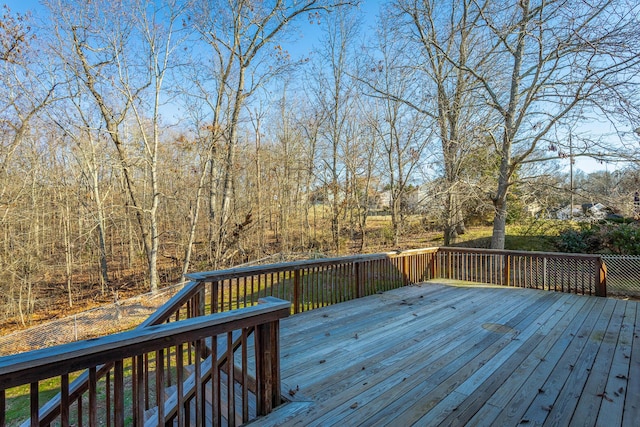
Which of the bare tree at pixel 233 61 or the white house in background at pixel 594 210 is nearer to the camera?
the white house in background at pixel 594 210

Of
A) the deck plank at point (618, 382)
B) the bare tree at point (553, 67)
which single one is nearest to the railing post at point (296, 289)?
the deck plank at point (618, 382)

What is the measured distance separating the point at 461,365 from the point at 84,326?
8.89 metres

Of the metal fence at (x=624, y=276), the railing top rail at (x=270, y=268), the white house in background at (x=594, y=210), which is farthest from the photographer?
the white house in background at (x=594, y=210)

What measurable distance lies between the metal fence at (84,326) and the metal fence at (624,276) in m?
10.4

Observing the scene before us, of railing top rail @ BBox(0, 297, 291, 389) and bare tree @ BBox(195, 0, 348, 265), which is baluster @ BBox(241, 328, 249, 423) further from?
bare tree @ BBox(195, 0, 348, 265)

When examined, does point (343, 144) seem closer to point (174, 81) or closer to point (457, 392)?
point (174, 81)

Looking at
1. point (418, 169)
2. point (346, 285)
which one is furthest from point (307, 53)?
point (346, 285)

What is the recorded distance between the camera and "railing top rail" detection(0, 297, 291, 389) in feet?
3.91

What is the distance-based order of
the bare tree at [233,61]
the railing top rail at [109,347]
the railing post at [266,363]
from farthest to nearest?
the bare tree at [233,61], the railing post at [266,363], the railing top rail at [109,347]

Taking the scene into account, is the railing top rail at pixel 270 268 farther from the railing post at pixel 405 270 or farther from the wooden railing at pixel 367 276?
the railing post at pixel 405 270

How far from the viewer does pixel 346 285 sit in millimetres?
5352

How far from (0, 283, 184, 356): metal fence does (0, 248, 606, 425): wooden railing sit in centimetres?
319

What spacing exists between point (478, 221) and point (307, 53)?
10542 millimetres

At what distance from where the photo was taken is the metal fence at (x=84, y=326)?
6.97 m
